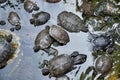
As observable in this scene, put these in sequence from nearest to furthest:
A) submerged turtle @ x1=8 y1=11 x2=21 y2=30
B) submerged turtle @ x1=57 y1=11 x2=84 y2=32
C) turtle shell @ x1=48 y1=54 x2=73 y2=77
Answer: turtle shell @ x1=48 y1=54 x2=73 y2=77 → submerged turtle @ x1=57 y1=11 x2=84 y2=32 → submerged turtle @ x1=8 y1=11 x2=21 y2=30

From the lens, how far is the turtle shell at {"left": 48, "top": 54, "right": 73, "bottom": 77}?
A: 3.77 m

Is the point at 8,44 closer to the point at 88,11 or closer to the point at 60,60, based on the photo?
the point at 60,60

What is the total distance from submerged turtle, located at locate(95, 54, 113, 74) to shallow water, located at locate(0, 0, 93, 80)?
11cm

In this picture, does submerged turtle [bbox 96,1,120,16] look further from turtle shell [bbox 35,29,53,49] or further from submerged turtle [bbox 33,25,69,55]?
turtle shell [bbox 35,29,53,49]

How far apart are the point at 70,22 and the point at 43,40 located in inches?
14.7

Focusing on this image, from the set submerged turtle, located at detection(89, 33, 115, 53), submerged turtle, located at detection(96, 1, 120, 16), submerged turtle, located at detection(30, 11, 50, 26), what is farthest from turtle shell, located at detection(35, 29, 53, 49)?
submerged turtle, located at detection(96, 1, 120, 16)

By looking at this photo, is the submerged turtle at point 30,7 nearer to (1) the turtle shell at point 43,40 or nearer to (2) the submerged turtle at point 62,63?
(1) the turtle shell at point 43,40

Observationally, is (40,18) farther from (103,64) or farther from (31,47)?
(103,64)

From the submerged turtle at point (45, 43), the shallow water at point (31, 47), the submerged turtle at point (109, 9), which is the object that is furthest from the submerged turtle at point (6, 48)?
the submerged turtle at point (109, 9)

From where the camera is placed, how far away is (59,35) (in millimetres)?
3984

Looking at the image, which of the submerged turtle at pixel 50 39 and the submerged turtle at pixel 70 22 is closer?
the submerged turtle at pixel 50 39

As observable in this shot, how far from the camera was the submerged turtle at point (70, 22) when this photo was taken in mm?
4109

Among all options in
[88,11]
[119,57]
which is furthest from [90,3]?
[119,57]

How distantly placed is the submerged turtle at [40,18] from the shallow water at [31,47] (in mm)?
43
